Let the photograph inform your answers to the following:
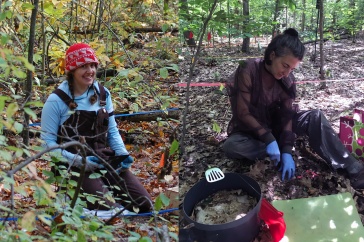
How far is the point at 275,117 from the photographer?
147cm

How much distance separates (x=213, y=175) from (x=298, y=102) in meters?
0.44

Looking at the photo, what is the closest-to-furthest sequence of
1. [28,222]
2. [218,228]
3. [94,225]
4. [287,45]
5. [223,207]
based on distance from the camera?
[28,222] < [94,225] < [218,228] < [223,207] < [287,45]

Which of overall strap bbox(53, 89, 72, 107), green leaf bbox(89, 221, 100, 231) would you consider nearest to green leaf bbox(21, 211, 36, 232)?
green leaf bbox(89, 221, 100, 231)

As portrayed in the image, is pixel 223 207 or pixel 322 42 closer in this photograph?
pixel 223 207

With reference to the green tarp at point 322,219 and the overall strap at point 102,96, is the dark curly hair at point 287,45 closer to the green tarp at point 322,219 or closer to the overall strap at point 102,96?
the green tarp at point 322,219

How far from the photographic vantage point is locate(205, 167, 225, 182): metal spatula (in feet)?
4.30

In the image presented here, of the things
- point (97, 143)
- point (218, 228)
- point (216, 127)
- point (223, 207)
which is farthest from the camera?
point (97, 143)

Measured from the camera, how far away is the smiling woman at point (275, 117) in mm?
1389

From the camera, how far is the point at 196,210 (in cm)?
125

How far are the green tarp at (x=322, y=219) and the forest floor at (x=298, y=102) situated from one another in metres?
0.04

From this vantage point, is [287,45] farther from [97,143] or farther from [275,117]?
[97,143]

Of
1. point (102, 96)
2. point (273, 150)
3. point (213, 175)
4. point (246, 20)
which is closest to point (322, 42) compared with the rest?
point (246, 20)

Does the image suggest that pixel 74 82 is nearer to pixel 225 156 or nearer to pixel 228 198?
pixel 225 156

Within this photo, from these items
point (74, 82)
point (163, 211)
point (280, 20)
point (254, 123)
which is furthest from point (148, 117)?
point (280, 20)
